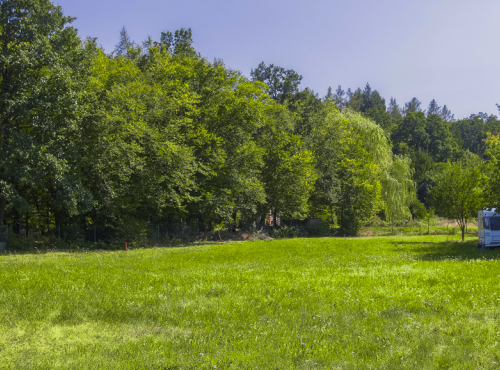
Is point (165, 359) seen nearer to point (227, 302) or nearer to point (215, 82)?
point (227, 302)

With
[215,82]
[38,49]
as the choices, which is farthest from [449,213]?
[38,49]

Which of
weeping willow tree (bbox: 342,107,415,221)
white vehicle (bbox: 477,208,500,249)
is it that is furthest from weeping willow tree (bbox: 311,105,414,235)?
white vehicle (bbox: 477,208,500,249)

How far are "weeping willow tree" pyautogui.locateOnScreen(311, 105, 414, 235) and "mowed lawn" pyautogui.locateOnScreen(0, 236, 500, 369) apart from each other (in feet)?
137

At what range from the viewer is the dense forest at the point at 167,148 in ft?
86.9

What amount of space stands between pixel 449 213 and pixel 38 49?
140 ft

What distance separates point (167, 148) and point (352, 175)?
31100mm

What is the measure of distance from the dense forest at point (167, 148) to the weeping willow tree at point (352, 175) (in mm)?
164

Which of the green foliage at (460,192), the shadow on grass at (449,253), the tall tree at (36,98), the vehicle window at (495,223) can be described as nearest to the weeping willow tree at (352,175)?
the green foliage at (460,192)

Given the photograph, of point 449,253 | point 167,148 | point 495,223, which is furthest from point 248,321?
point 495,223

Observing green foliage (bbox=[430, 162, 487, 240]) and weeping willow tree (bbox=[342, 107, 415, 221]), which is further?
weeping willow tree (bbox=[342, 107, 415, 221])

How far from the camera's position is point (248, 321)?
904cm

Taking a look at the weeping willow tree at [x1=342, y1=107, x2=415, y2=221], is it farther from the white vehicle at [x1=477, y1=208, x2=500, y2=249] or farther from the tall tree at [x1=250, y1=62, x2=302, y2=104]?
the white vehicle at [x1=477, y1=208, x2=500, y2=249]

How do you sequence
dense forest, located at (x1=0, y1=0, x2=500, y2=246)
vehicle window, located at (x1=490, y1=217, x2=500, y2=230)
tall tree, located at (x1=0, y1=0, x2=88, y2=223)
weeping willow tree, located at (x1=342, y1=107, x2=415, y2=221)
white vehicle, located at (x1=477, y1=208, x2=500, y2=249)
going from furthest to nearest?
weeping willow tree, located at (x1=342, y1=107, x2=415, y2=221)
vehicle window, located at (x1=490, y1=217, x2=500, y2=230)
white vehicle, located at (x1=477, y1=208, x2=500, y2=249)
dense forest, located at (x1=0, y1=0, x2=500, y2=246)
tall tree, located at (x1=0, y1=0, x2=88, y2=223)

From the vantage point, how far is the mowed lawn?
684cm
